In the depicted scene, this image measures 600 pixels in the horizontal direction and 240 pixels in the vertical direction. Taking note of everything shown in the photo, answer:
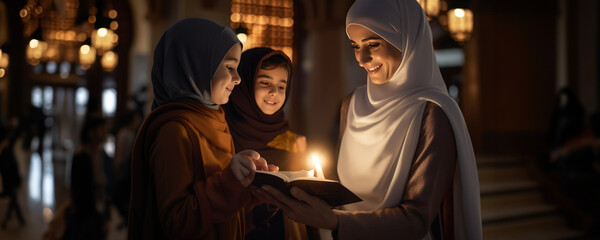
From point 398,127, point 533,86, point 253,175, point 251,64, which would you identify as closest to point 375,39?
point 398,127

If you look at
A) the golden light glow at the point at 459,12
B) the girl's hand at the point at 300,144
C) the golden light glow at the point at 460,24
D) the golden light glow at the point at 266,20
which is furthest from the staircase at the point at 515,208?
the girl's hand at the point at 300,144

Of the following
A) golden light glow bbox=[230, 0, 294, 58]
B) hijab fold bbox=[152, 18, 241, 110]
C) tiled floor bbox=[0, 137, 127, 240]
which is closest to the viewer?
→ hijab fold bbox=[152, 18, 241, 110]

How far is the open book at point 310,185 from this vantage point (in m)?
1.25

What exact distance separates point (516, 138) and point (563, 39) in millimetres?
1982

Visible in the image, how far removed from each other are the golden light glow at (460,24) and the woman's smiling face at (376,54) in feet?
10.5

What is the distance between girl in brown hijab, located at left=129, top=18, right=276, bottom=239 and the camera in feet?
4.17

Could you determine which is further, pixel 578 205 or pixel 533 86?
pixel 533 86

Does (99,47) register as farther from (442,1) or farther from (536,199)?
(536,199)

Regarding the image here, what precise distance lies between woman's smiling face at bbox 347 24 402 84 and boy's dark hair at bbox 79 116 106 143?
3.14 metres

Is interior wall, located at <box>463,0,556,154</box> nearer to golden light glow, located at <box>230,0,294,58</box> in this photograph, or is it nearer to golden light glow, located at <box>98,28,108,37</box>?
golden light glow, located at <box>230,0,294,58</box>

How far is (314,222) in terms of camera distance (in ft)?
4.30

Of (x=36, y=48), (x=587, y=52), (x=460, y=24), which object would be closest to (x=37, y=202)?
(x=36, y=48)

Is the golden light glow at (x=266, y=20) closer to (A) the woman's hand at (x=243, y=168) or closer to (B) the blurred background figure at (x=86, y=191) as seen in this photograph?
(B) the blurred background figure at (x=86, y=191)

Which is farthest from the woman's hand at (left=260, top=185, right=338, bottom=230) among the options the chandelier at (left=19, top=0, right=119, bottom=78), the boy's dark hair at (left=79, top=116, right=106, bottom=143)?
the boy's dark hair at (left=79, top=116, right=106, bottom=143)
